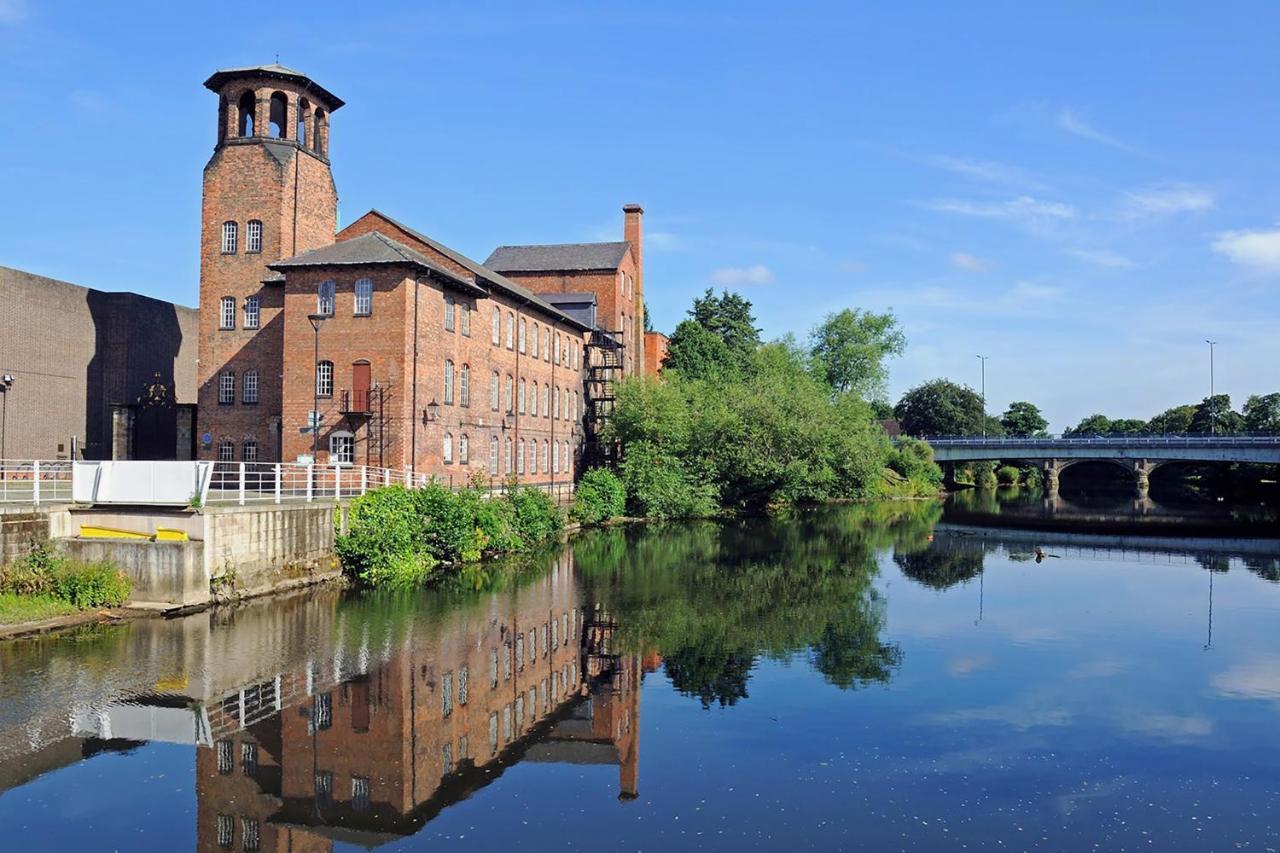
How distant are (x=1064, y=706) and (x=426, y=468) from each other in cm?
2348

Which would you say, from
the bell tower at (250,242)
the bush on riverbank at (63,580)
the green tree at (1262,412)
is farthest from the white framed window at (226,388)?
the green tree at (1262,412)

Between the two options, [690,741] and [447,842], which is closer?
[447,842]

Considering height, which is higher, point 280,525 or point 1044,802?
point 280,525

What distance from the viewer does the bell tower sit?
37188mm

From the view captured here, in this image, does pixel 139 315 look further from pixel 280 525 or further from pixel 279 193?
pixel 280 525

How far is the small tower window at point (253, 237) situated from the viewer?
37531 millimetres

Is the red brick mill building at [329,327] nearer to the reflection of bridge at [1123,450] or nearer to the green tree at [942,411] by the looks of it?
the reflection of bridge at [1123,450]

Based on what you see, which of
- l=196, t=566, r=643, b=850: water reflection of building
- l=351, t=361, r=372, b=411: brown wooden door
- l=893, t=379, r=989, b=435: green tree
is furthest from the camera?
l=893, t=379, r=989, b=435: green tree

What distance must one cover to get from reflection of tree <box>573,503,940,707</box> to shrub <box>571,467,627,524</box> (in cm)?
171

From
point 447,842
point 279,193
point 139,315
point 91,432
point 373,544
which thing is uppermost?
point 279,193

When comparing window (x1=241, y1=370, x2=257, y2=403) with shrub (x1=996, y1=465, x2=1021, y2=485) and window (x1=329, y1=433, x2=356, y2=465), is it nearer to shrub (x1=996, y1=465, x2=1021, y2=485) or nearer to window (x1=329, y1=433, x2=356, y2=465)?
window (x1=329, y1=433, x2=356, y2=465)

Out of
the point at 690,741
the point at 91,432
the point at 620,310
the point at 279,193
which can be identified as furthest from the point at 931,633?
the point at 620,310

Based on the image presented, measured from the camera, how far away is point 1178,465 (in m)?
102

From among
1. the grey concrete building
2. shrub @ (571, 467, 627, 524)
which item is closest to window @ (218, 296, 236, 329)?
the grey concrete building
